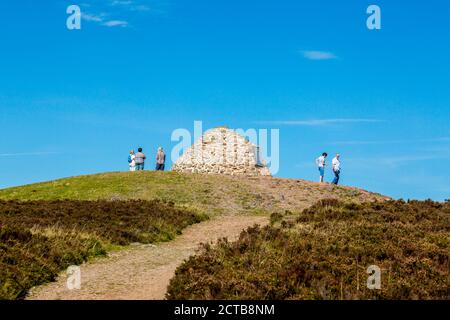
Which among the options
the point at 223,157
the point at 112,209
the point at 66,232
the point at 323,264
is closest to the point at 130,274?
the point at 66,232

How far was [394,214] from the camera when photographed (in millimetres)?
27125

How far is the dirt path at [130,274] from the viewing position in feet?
46.8

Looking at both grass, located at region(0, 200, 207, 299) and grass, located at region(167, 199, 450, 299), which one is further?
grass, located at region(0, 200, 207, 299)

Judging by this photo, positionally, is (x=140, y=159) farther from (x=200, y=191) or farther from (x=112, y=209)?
(x=112, y=209)

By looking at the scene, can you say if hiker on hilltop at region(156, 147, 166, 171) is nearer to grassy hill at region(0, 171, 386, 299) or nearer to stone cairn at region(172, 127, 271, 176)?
grassy hill at region(0, 171, 386, 299)

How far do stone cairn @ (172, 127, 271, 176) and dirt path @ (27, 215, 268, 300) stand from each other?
3286cm

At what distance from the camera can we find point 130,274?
16531mm

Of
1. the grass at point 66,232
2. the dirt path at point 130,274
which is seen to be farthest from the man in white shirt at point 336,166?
the dirt path at point 130,274

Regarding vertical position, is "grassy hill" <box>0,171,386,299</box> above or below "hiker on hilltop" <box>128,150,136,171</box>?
below

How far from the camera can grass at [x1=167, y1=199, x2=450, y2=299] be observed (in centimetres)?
1324

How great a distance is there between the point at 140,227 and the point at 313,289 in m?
12.6

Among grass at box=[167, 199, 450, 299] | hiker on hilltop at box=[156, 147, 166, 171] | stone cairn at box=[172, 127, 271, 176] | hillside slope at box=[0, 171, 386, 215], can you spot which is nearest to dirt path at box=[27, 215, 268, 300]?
grass at box=[167, 199, 450, 299]

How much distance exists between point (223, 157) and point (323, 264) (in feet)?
140
